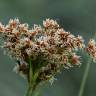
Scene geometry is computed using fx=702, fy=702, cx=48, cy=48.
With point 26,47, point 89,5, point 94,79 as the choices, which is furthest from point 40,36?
point 89,5

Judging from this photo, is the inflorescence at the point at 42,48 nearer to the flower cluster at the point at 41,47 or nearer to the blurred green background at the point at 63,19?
the flower cluster at the point at 41,47

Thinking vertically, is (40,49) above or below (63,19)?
below

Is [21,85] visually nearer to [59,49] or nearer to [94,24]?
[94,24]

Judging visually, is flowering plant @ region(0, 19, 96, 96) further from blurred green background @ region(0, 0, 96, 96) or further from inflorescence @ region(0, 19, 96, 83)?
blurred green background @ region(0, 0, 96, 96)

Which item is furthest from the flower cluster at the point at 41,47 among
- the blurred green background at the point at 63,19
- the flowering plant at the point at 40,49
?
the blurred green background at the point at 63,19

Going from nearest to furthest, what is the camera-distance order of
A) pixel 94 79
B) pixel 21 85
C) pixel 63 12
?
pixel 21 85 < pixel 94 79 < pixel 63 12

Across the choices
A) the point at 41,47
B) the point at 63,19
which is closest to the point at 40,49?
the point at 41,47

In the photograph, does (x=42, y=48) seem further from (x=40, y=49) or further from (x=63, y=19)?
(x=63, y=19)
